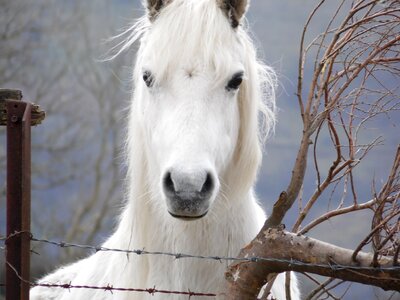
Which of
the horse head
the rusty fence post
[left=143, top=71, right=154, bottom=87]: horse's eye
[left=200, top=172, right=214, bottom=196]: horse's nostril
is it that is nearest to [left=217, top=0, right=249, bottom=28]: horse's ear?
the horse head

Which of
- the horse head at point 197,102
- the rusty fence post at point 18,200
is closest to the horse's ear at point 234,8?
the horse head at point 197,102

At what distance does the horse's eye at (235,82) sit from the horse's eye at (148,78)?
36 cm

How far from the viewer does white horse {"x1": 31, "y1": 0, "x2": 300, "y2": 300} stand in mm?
3096

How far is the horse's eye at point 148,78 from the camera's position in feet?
10.8

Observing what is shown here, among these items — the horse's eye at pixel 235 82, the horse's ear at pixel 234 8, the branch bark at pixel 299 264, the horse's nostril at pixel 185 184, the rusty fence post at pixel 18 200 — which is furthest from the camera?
the horse's ear at pixel 234 8

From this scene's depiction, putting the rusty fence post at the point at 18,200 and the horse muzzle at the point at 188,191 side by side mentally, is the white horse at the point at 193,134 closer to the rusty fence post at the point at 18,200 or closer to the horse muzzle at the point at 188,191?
the horse muzzle at the point at 188,191

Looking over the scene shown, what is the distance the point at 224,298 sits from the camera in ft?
9.45

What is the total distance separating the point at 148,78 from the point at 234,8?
0.56 meters

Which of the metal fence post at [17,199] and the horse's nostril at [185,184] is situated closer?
the horse's nostril at [185,184]

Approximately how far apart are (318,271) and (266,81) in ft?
4.21

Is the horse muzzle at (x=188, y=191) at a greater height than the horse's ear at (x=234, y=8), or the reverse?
the horse's ear at (x=234, y=8)

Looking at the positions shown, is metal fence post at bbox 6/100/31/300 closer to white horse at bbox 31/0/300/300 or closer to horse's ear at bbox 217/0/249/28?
white horse at bbox 31/0/300/300

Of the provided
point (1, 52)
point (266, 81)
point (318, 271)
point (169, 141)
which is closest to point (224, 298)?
point (318, 271)

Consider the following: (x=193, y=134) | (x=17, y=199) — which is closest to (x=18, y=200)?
(x=17, y=199)
